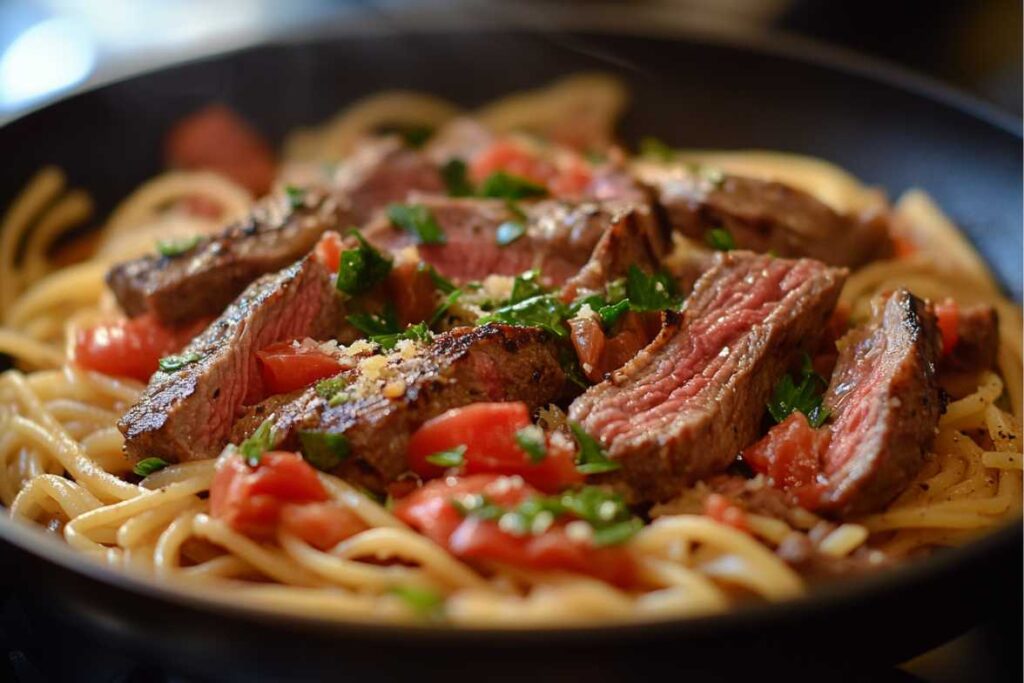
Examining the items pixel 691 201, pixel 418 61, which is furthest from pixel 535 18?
pixel 691 201

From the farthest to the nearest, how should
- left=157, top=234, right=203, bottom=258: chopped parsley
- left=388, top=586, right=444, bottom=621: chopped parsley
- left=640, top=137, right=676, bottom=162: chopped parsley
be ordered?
left=640, top=137, right=676, bottom=162: chopped parsley < left=157, top=234, right=203, bottom=258: chopped parsley < left=388, top=586, right=444, bottom=621: chopped parsley

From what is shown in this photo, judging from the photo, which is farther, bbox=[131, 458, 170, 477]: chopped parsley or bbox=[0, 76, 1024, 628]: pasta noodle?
bbox=[131, 458, 170, 477]: chopped parsley

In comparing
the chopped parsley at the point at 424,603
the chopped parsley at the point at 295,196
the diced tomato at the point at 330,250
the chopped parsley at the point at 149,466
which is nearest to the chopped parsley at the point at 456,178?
the chopped parsley at the point at 295,196

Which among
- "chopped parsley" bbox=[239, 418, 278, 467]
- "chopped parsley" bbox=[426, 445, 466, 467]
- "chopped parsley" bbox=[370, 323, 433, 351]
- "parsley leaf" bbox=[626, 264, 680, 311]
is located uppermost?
"parsley leaf" bbox=[626, 264, 680, 311]

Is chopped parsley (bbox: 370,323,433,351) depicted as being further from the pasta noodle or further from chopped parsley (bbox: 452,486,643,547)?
chopped parsley (bbox: 452,486,643,547)

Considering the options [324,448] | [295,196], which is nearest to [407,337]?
[324,448]

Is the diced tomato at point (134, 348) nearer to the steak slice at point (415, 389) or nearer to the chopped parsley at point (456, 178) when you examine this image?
the steak slice at point (415, 389)

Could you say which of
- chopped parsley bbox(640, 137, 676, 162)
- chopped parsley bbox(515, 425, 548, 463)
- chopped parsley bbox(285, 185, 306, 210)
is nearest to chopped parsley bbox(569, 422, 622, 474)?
chopped parsley bbox(515, 425, 548, 463)
